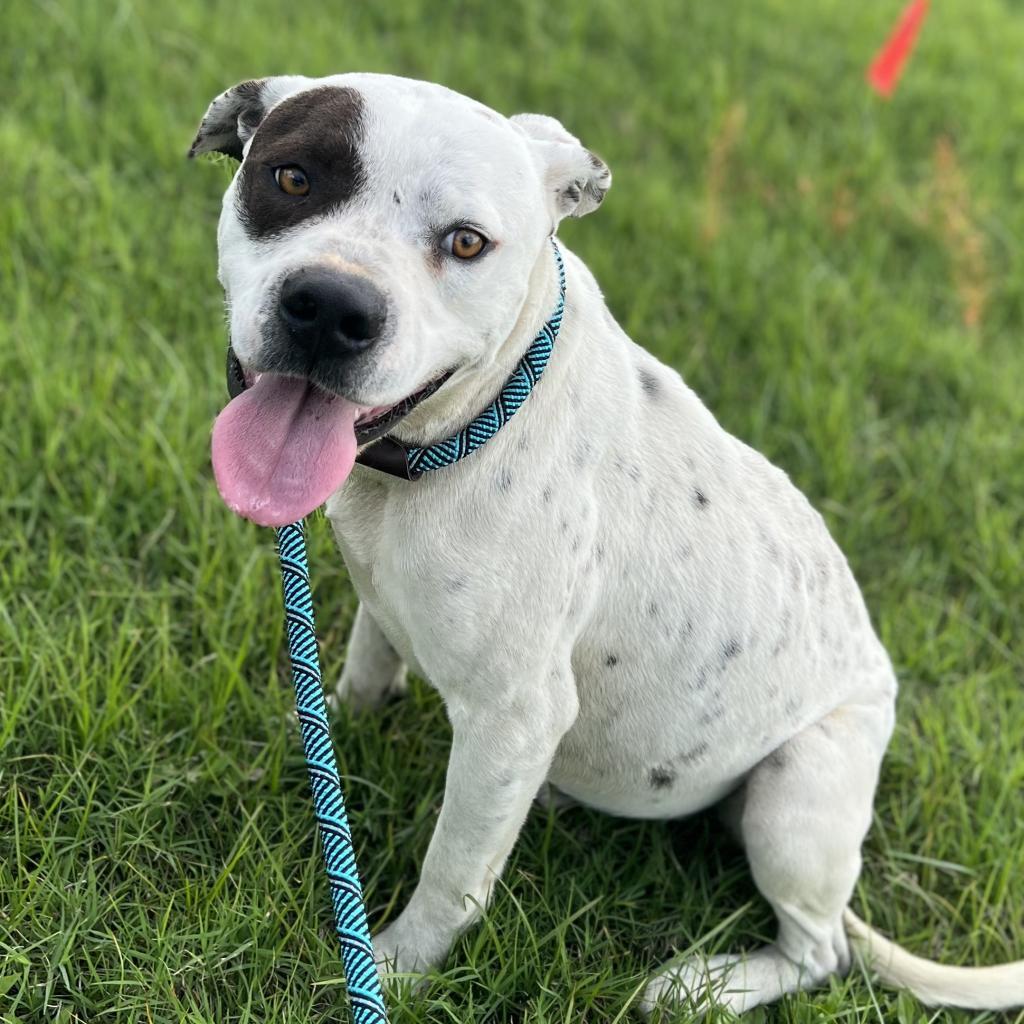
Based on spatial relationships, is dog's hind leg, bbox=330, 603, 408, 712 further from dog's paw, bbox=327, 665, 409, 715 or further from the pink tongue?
the pink tongue

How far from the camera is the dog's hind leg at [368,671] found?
11.2ft

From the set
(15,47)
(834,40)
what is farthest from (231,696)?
(834,40)

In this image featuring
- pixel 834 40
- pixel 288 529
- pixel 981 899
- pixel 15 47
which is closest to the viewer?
pixel 288 529

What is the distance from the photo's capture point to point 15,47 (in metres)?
5.52

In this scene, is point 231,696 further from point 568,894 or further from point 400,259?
point 400,259

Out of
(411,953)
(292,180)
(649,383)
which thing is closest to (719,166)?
(649,383)

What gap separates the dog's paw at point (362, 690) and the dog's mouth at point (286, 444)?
4.06 feet

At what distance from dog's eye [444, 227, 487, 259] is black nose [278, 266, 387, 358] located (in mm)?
223

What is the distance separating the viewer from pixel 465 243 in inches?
91.7

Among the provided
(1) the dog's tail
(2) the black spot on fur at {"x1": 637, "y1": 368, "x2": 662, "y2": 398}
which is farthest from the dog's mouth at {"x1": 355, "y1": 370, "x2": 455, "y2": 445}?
(1) the dog's tail

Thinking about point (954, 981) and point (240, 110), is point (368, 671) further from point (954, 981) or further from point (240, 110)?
point (954, 981)

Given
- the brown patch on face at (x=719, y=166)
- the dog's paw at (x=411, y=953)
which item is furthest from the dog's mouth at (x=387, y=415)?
the brown patch on face at (x=719, y=166)

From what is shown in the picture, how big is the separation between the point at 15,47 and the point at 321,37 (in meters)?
1.52

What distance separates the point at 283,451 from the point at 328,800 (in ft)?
2.52
